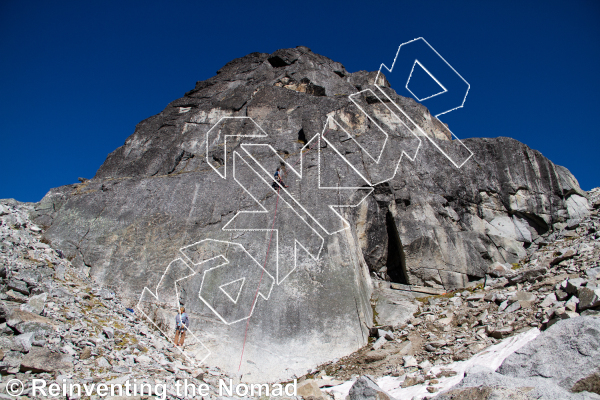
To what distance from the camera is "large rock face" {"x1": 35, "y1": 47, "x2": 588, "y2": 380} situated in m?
14.5

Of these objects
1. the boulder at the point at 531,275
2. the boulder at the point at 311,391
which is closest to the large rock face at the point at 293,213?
the boulder at the point at 311,391

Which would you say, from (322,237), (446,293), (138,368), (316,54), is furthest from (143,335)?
(316,54)

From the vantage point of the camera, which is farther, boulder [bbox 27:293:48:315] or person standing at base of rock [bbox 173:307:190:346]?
person standing at base of rock [bbox 173:307:190:346]

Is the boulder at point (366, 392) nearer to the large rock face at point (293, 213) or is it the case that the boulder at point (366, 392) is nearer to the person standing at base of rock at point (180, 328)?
the large rock face at point (293, 213)

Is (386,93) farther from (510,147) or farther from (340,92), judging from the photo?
(510,147)

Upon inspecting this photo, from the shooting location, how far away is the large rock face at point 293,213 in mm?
14516

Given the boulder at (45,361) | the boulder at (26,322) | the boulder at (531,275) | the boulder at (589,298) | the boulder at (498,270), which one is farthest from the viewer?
the boulder at (498,270)

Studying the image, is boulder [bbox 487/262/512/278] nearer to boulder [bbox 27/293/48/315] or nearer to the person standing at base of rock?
the person standing at base of rock

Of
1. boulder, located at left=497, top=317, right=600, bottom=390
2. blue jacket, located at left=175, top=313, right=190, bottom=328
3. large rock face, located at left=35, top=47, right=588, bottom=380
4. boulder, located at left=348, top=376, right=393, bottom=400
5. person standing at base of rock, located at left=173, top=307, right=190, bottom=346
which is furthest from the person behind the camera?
large rock face, located at left=35, top=47, right=588, bottom=380

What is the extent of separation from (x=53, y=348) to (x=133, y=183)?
39.8 feet

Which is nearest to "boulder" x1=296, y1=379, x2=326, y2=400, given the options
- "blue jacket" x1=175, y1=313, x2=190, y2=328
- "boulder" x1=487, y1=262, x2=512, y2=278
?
"blue jacket" x1=175, y1=313, x2=190, y2=328

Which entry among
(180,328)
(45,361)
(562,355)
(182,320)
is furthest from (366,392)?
(182,320)

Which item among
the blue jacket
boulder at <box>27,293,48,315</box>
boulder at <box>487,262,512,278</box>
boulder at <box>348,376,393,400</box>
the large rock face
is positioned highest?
the large rock face

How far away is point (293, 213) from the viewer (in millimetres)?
17531
